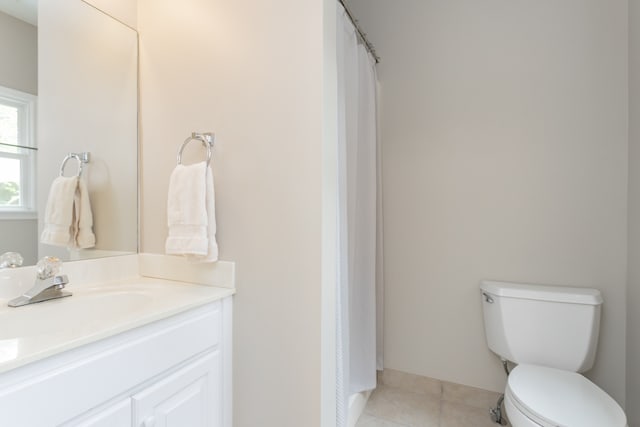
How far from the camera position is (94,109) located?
1.33 meters

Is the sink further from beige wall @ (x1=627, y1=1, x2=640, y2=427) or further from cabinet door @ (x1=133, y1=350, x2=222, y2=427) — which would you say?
beige wall @ (x1=627, y1=1, x2=640, y2=427)

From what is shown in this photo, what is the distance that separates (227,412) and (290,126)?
3.69 feet

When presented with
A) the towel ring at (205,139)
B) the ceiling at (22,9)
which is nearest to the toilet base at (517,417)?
the towel ring at (205,139)

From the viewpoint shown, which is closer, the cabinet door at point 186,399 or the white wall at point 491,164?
the cabinet door at point 186,399

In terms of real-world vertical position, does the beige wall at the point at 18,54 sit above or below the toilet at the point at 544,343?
above

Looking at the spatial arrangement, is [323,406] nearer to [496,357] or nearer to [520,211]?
[496,357]

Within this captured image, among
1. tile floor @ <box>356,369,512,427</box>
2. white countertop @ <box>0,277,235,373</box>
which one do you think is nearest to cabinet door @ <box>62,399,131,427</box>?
white countertop @ <box>0,277,235,373</box>

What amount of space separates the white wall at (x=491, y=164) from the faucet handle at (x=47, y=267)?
1.66 m

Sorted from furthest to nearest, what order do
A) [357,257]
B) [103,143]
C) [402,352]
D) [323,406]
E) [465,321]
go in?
[402,352], [465,321], [357,257], [103,143], [323,406]

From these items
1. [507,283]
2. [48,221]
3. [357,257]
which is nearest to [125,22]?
[48,221]

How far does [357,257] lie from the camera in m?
1.63

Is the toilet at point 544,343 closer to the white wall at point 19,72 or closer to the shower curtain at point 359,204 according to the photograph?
the shower curtain at point 359,204

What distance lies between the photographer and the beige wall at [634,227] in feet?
4.40

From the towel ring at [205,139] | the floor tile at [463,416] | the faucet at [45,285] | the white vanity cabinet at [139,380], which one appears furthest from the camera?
the floor tile at [463,416]
